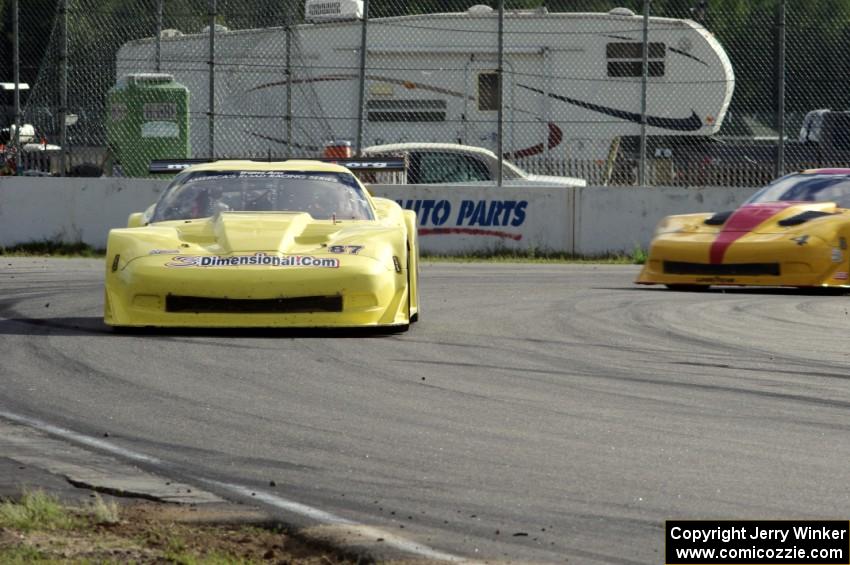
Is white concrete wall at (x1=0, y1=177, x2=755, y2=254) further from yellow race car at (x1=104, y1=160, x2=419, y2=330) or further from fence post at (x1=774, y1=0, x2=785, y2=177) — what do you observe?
yellow race car at (x1=104, y1=160, x2=419, y2=330)

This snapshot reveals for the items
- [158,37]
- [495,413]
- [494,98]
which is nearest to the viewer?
[495,413]

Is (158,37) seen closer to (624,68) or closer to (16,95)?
(16,95)

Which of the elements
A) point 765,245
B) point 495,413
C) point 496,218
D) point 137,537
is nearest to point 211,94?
point 496,218

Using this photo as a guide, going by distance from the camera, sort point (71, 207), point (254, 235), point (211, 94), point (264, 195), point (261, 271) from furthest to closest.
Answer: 1. point (71, 207)
2. point (211, 94)
3. point (264, 195)
4. point (254, 235)
5. point (261, 271)

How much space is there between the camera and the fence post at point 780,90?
696 inches

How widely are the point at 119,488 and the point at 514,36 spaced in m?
19.6

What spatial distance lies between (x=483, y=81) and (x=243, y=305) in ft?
52.6

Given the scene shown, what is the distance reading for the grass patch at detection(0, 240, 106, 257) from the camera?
18.1 metres

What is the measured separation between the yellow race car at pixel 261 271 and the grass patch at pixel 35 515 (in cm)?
423

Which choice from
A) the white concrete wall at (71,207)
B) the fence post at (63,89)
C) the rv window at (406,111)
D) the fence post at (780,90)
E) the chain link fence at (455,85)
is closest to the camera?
the fence post at (780,90)

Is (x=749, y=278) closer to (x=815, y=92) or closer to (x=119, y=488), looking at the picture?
(x=815, y=92)

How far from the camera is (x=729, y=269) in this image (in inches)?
515

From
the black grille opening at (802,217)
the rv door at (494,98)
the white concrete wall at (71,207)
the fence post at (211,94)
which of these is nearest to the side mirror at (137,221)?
the black grille opening at (802,217)

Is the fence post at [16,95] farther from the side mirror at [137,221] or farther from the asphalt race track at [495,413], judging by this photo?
the side mirror at [137,221]
